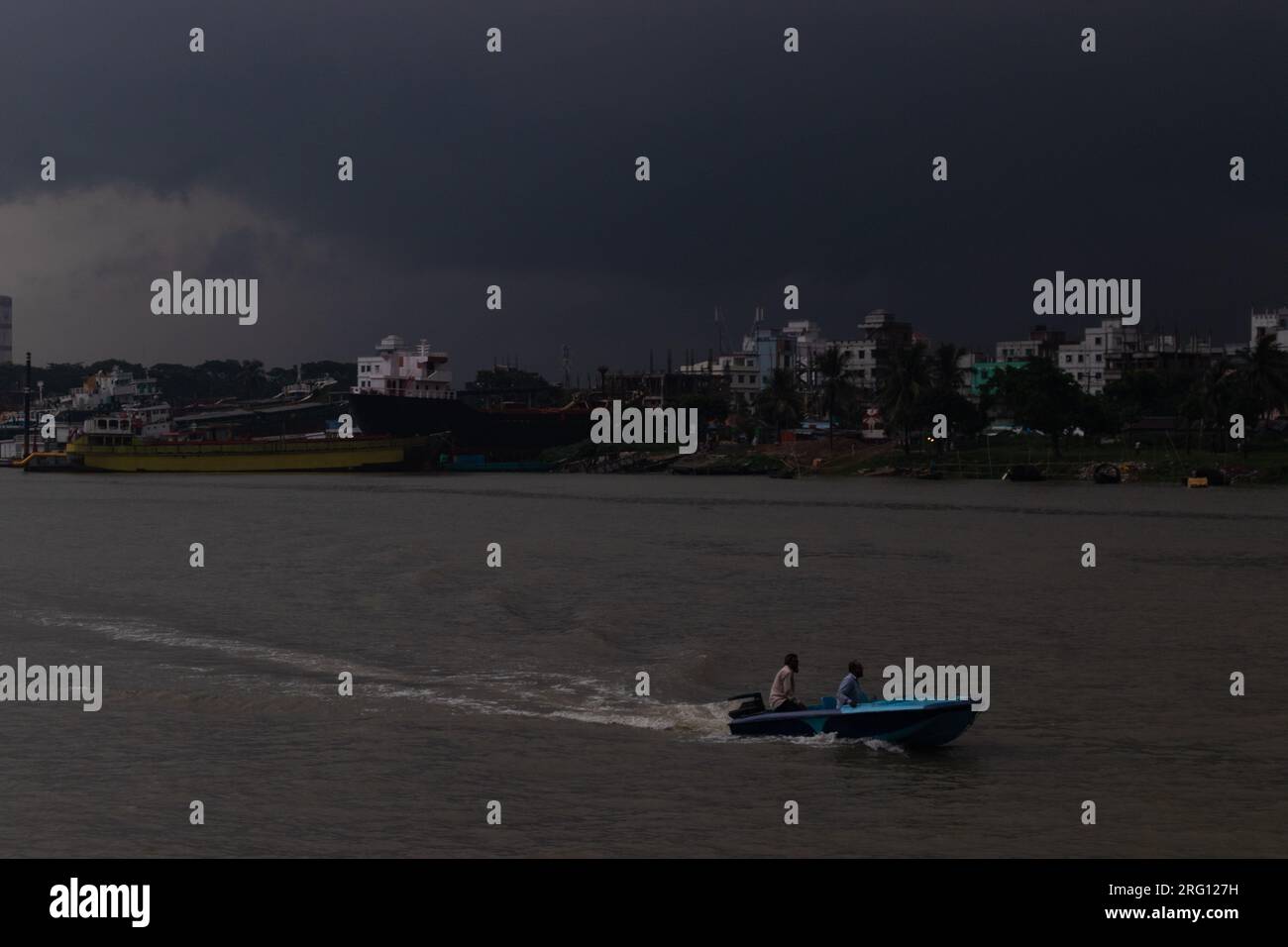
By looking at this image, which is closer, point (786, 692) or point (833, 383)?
point (786, 692)

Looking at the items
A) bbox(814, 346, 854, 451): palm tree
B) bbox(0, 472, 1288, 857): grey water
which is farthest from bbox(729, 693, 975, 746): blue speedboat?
bbox(814, 346, 854, 451): palm tree

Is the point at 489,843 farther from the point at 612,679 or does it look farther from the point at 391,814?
the point at 612,679

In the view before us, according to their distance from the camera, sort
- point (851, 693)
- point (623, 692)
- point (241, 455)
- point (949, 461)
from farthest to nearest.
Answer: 1. point (241, 455)
2. point (949, 461)
3. point (623, 692)
4. point (851, 693)

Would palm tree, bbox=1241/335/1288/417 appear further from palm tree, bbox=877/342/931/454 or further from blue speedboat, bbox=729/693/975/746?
blue speedboat, bbox=729/693/975/746

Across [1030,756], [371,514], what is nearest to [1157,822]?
[1030,756]

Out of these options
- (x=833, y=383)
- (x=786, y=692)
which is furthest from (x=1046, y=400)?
(x=786, y=692)

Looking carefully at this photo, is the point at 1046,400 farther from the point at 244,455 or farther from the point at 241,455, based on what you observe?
the point at 241,455

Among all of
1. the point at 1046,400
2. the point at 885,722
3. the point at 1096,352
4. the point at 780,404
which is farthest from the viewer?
the point at 1096,352

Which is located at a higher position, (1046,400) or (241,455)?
(1046,400)
